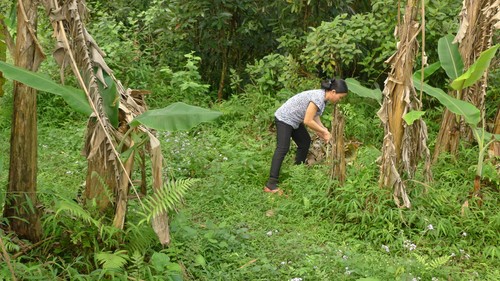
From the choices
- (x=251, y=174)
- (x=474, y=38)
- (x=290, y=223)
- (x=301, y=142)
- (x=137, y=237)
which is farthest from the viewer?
(x=301, y=142)

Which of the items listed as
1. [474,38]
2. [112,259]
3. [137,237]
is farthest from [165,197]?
[474,38]

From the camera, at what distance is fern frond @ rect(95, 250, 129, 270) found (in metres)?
3.89

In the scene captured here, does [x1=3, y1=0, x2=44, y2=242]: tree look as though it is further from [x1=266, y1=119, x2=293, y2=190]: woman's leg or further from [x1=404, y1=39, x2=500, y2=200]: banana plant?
[x1=404, y1=39, x2=500, y2=200]: banana plant

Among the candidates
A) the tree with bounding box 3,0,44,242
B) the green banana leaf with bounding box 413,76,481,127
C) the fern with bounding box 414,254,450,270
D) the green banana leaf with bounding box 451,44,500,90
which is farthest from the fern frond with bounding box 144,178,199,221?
the green banana leaf with bounding box 451,44,500,90

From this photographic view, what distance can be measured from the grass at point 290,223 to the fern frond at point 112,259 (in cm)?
8

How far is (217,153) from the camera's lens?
7.09 meters

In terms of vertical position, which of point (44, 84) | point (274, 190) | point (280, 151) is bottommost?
point (274, 190)

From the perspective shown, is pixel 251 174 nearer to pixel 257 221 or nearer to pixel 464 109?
pixel 257 221

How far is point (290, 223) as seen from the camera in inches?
228

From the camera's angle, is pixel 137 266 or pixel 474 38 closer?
pixel 137 266

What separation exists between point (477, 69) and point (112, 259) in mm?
3562

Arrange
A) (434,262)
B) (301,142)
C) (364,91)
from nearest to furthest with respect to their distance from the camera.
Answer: (434,262) → (364,91) → (301,142)

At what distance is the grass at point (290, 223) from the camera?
454 cm

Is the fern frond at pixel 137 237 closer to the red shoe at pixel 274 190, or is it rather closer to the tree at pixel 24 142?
the tree at pixel 24 142
